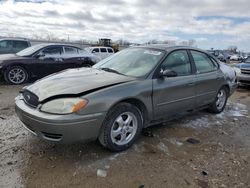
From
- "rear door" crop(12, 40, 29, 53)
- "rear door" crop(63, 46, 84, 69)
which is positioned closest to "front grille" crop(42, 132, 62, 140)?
"rear door" crop(63, 46, 84, 69)

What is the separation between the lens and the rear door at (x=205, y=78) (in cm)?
496

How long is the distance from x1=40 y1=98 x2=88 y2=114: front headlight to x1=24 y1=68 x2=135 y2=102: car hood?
3.6 inches

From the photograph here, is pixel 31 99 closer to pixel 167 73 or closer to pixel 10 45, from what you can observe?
pixel 167 73

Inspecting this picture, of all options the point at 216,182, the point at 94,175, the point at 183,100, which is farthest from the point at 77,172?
the point at 183,100

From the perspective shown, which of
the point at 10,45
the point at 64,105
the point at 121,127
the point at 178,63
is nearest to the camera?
the point at 64,105

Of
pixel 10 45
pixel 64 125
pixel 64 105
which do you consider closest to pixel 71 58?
pixel 10 45

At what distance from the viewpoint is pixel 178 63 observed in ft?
15.2

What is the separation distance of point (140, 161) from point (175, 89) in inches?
57.8

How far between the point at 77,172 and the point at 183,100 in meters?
2.32

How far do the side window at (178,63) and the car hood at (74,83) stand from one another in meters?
0.83

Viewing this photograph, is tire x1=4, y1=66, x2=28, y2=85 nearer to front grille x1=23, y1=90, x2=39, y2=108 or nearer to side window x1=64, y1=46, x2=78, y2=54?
side window x1=64, y1=46, x2=78, y2=54

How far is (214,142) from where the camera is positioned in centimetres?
424

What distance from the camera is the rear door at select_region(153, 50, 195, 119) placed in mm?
4094

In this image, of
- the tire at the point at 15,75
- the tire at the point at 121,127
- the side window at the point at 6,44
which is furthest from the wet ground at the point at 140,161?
the side window at the point at 6,44
